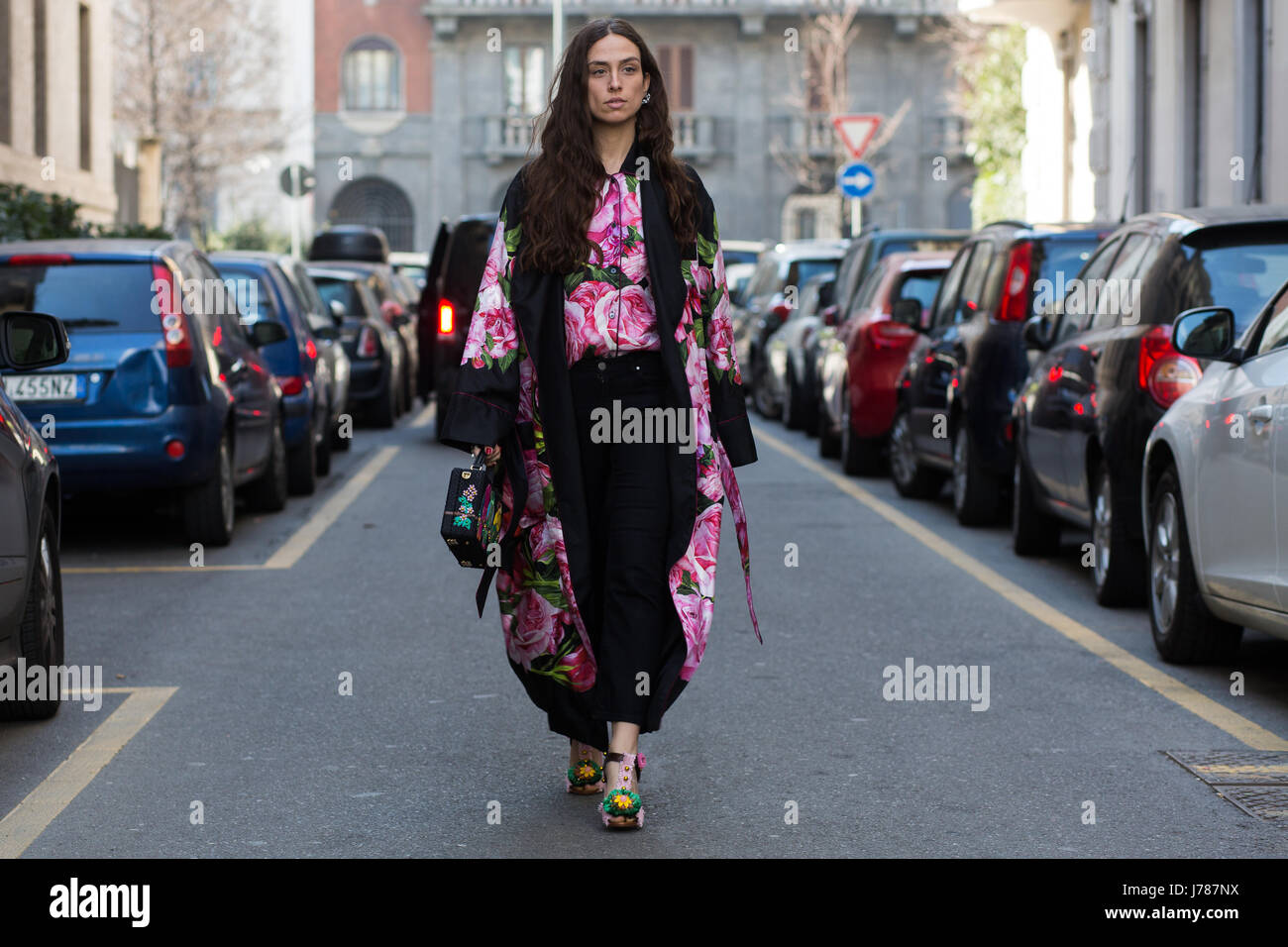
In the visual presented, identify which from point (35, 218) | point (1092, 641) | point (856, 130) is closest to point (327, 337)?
point (35, 218)

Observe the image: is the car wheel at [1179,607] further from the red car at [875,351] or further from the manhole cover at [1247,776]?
the red car at [875,351]

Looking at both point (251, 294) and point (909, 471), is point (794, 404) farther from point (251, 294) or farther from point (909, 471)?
point (251, 294)

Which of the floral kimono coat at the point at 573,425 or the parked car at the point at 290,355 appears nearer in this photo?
the floral kimono coat at the point at 573,425

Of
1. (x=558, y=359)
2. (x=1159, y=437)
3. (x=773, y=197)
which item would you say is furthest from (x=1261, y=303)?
(x=773, y=197)

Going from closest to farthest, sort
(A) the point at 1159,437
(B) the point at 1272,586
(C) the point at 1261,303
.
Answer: (B) the point at 1272,586
(A) the point at 1159,437
(C) the point at 1261,303

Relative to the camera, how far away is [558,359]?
18.6 ft

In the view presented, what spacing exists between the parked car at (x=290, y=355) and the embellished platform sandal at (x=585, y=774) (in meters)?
8.71

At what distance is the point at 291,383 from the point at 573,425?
367 inches

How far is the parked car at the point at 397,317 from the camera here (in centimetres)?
2262

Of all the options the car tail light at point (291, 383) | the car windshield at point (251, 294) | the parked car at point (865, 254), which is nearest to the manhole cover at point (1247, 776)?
the car tail light at point (291, 383)

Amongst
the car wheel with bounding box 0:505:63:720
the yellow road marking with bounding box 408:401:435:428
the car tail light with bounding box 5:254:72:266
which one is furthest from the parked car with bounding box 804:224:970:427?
the car wheel with bounding box 0:505:63:720
